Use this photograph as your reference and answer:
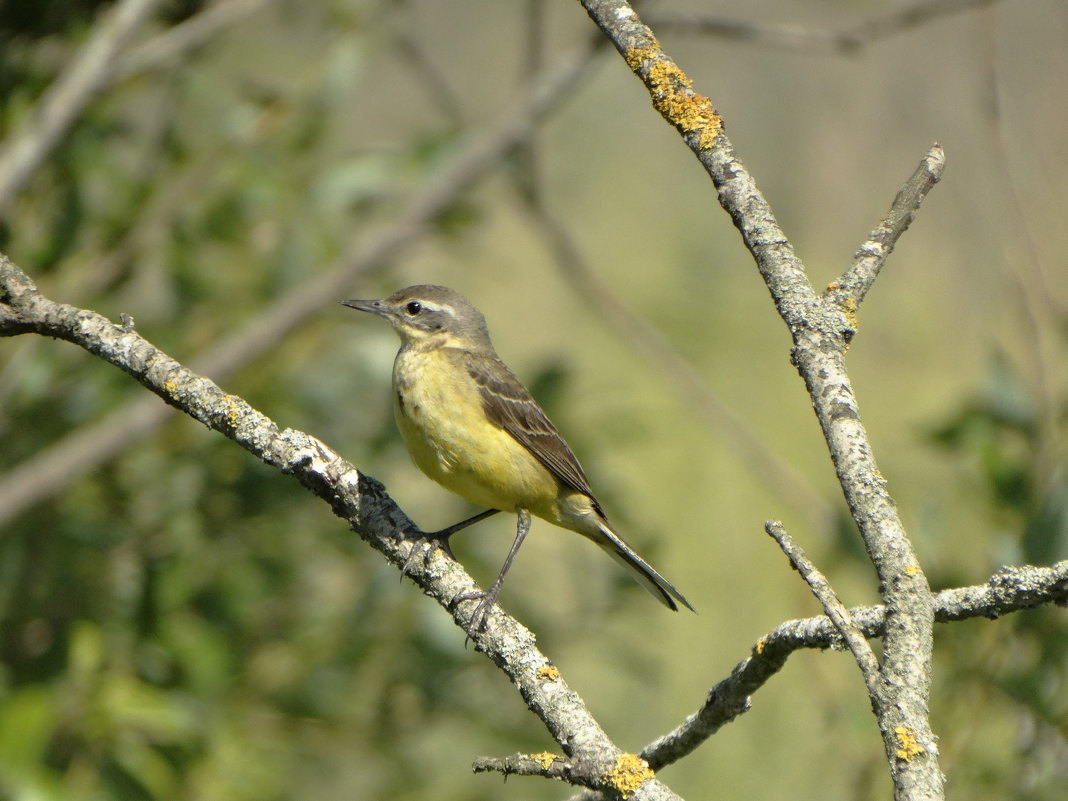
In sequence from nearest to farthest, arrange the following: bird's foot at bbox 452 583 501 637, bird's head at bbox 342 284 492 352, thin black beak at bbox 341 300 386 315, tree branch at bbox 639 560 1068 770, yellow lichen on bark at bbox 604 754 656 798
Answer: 1. tree branch at bbox 639 560 1068 770
2. yellow lichen on bark at bbox 604 754 656 798
3. bird's foot at bbox 452 583 501 637
4. thin black beak at bbox 341 300 386 315
5. bird's head at bbox 342 284 492 352

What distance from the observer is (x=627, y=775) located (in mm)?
2012

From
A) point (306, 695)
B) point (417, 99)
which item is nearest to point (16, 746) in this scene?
point (306, 695)

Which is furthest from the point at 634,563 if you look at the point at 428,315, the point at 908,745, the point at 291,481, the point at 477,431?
the point at 908,745

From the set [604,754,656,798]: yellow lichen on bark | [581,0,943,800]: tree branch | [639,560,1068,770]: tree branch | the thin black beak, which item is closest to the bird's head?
the thin black beak

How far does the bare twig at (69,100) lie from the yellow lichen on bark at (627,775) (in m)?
3.40

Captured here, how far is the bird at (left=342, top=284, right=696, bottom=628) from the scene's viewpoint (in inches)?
175

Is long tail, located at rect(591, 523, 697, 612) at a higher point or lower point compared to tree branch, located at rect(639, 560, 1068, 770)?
higher

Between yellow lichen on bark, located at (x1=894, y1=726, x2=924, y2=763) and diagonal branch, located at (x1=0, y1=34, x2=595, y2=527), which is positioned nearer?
yellow lichen on bark, located at (x1=894, y1=726, x2=924, y2=763)

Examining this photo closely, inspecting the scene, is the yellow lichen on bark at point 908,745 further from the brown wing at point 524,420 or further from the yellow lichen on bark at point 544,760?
the brown wing at point 524,420

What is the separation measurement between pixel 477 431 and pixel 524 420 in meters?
0.43

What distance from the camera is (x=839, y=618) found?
71.2 inches

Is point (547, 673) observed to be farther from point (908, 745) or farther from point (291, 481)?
point (291, 481)

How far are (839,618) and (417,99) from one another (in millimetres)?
A: 14302

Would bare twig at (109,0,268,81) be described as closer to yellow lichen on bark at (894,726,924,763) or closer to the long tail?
the long tail
